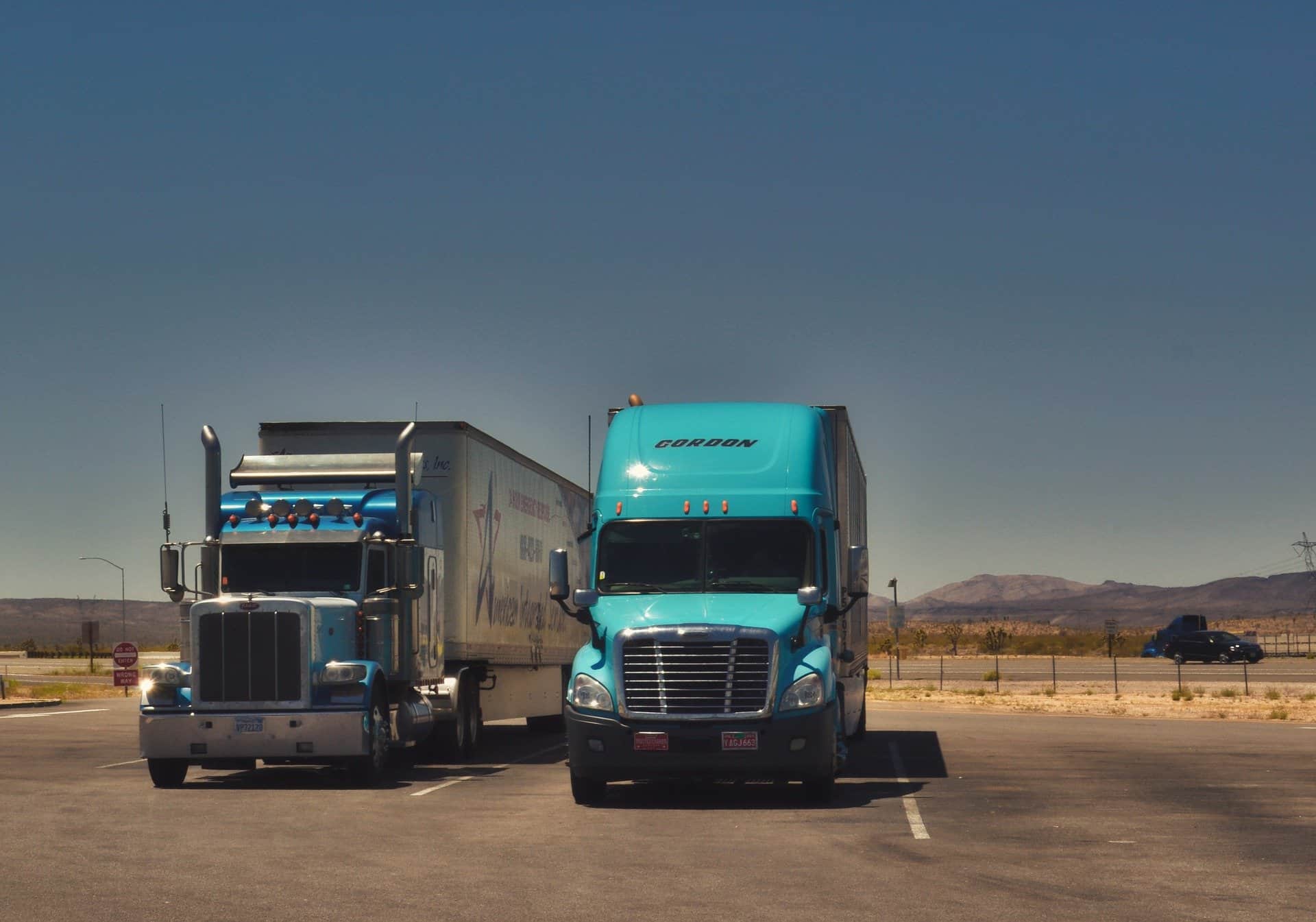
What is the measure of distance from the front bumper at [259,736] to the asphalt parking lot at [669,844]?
1.64 feet

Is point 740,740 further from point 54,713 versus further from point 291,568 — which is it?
point 54,713

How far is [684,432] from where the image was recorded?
64.0ft

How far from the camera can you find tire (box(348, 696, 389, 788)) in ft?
67.5

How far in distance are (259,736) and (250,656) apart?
932mm

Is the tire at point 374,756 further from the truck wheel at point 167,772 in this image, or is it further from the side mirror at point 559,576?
the side mirror at point 559,576

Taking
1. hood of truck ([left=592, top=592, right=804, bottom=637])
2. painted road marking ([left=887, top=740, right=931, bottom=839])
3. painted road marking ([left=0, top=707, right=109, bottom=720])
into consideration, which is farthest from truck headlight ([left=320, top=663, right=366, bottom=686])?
painted road marking ([left=0, top=707, right=109, bottom=720])

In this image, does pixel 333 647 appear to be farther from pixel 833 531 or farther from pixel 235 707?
pixel 833 531

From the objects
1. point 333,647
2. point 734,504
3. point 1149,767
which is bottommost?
point 1149,767

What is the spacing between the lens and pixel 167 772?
20.8 meters

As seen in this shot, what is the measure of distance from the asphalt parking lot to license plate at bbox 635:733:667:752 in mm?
622

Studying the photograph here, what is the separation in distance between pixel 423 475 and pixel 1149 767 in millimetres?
10562

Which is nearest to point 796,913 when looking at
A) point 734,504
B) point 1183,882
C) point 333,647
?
point 1183,882

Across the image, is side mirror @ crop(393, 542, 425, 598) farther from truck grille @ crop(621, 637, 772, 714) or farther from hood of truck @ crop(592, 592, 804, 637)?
truck grille @ crop(621, 637, 772, 714)

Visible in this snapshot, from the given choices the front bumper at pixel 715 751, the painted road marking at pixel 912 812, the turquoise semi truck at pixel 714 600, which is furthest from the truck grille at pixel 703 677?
the painted road marking at pixel 912 812
